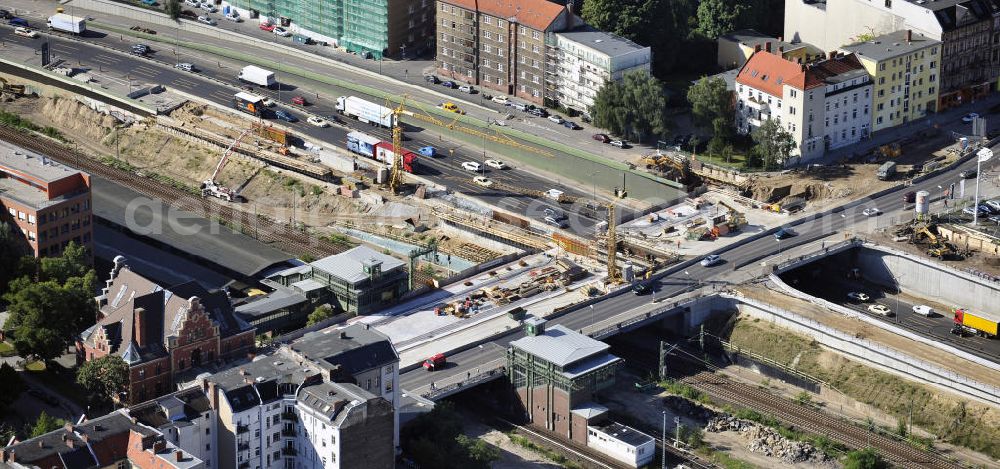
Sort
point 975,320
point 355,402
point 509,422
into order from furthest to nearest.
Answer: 1. point 975,320
2. point 509,422
3. point 355,402

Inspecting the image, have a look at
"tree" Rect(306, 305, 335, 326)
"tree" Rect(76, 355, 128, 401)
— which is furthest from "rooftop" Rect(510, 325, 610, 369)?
"tree" Rect(76, 355, 128, 401)

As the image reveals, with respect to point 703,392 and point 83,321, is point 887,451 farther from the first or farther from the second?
point 83,321

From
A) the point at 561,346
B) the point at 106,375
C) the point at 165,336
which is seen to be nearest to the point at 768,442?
the point at 561,346

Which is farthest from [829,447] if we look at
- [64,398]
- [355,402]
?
[64,398]

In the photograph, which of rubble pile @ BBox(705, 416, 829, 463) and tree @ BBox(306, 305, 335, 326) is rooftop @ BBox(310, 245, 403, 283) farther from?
rubble pile @ BBox(705, 416, 829, 463)

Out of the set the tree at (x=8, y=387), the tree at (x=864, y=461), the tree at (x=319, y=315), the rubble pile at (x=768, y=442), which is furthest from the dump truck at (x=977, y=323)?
the tree at (x=8, y=387)
